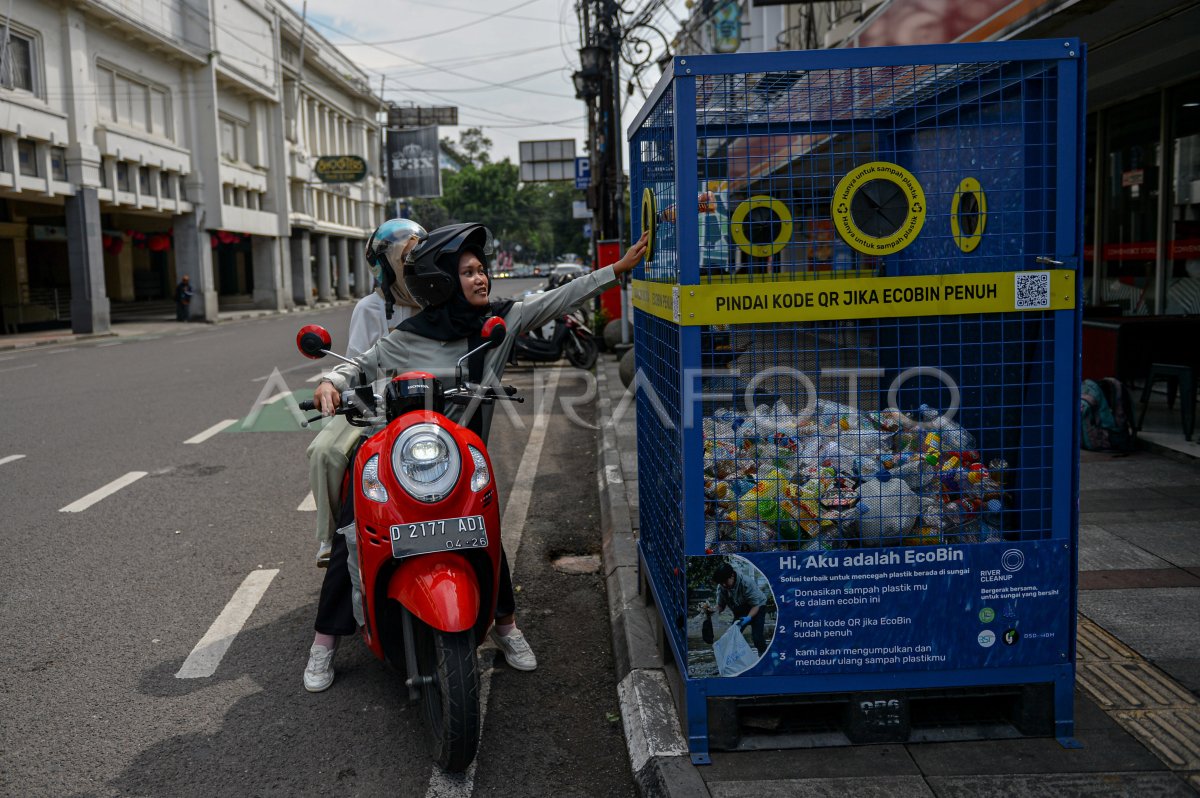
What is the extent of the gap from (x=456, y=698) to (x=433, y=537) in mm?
504

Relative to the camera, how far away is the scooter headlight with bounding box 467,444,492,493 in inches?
131

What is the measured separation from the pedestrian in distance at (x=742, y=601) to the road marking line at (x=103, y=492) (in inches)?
206

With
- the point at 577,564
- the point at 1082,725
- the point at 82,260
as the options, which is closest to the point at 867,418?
the point at 1082,725

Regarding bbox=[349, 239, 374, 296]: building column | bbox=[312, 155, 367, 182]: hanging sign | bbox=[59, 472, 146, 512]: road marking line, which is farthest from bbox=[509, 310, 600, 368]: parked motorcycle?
bbox=[349, 239, 374, 296]: building column

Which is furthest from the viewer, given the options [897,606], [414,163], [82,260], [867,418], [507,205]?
[507,205]

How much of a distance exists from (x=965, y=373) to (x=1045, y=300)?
46cm

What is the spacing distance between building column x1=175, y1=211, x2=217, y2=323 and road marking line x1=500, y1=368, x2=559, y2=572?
26.6 m

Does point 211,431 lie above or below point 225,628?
above

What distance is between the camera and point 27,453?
8680mm

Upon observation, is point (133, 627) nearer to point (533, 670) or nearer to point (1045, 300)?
point (533, 670)

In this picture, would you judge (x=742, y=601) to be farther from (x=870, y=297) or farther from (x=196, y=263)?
(x=196, y=263)

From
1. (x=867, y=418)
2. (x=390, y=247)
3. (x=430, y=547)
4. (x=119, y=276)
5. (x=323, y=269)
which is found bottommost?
(x=430, y=547)

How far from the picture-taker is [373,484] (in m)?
3.32

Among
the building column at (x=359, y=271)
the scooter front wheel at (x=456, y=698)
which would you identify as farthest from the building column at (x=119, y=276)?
the scooter front wheel at (x=456, y=698)
